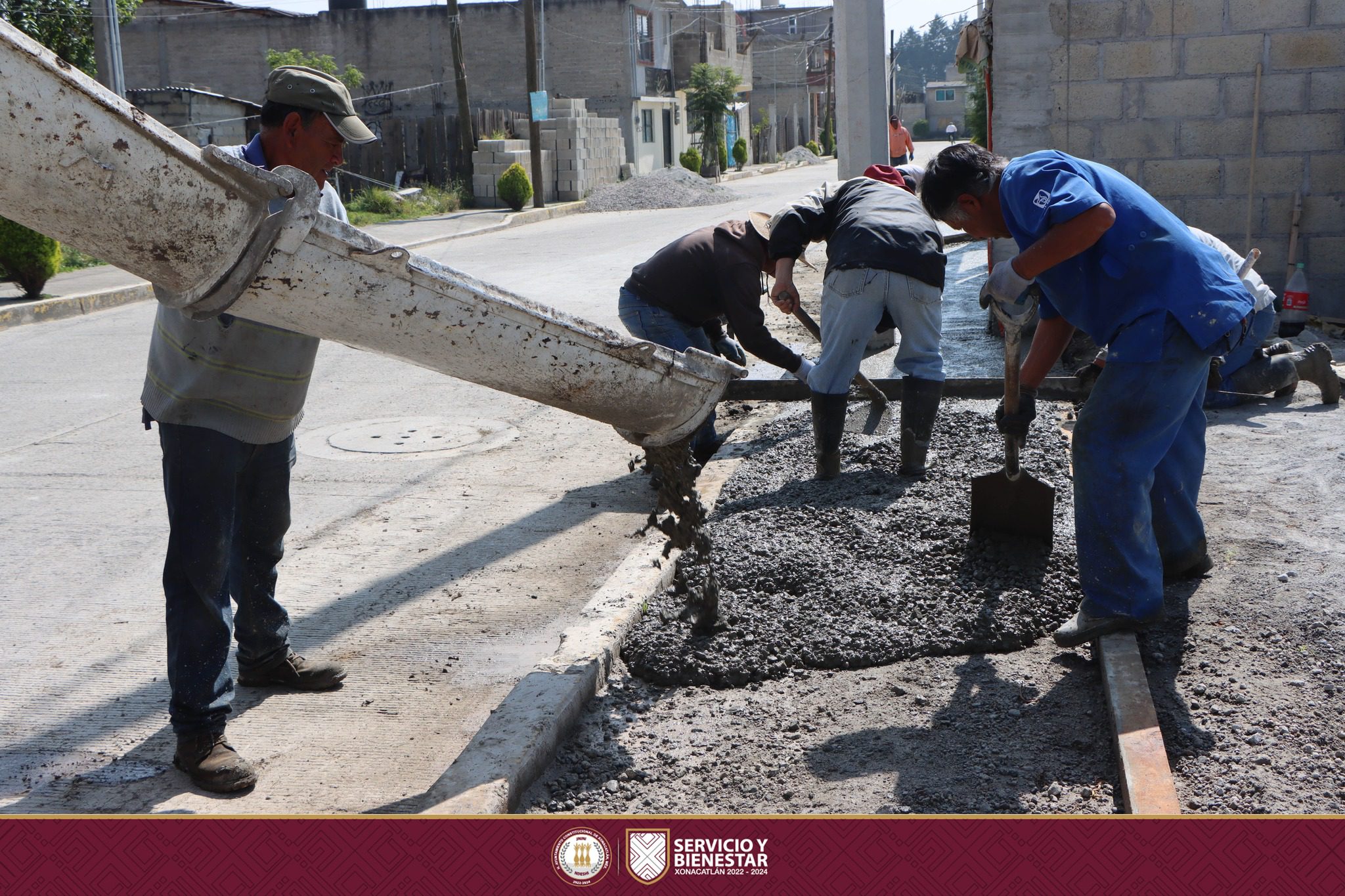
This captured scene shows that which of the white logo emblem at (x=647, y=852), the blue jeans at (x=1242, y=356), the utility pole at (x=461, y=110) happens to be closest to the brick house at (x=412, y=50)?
the utility pole at (x=461, y=110)

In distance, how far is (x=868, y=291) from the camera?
5.41 metres

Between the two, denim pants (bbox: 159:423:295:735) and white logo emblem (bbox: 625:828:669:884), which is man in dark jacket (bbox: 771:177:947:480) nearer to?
denim pants (bbox: 159:423:295:735)

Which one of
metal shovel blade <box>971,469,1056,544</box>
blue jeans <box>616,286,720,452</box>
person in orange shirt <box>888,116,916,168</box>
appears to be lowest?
metal shovel blade <box>971,469,1056,544</box>

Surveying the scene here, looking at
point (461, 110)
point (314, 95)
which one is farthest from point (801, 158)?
point (314, 95)

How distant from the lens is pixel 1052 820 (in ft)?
7.30

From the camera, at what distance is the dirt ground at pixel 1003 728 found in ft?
9.68

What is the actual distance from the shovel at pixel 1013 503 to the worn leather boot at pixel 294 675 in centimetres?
238

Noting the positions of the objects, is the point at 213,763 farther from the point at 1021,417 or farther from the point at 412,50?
the point at 412,50

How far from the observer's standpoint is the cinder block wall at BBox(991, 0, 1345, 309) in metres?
8.54

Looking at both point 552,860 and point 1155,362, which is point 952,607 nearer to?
point 1155,362

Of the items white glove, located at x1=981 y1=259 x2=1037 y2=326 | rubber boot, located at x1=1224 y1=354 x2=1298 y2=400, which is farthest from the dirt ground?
rubber boot, located at x1=1224 y1=354 x2=1298 y2=400

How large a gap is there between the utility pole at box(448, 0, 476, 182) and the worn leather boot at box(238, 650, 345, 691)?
25.3m

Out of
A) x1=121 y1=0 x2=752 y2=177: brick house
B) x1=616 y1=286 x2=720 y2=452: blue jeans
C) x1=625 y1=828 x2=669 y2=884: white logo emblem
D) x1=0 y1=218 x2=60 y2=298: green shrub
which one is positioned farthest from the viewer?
x1=121 y1=0 x2=752 y2=177: brick house

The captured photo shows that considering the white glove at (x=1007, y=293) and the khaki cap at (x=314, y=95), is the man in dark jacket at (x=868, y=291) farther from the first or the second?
the khaki cap at (x=314, y=95)
